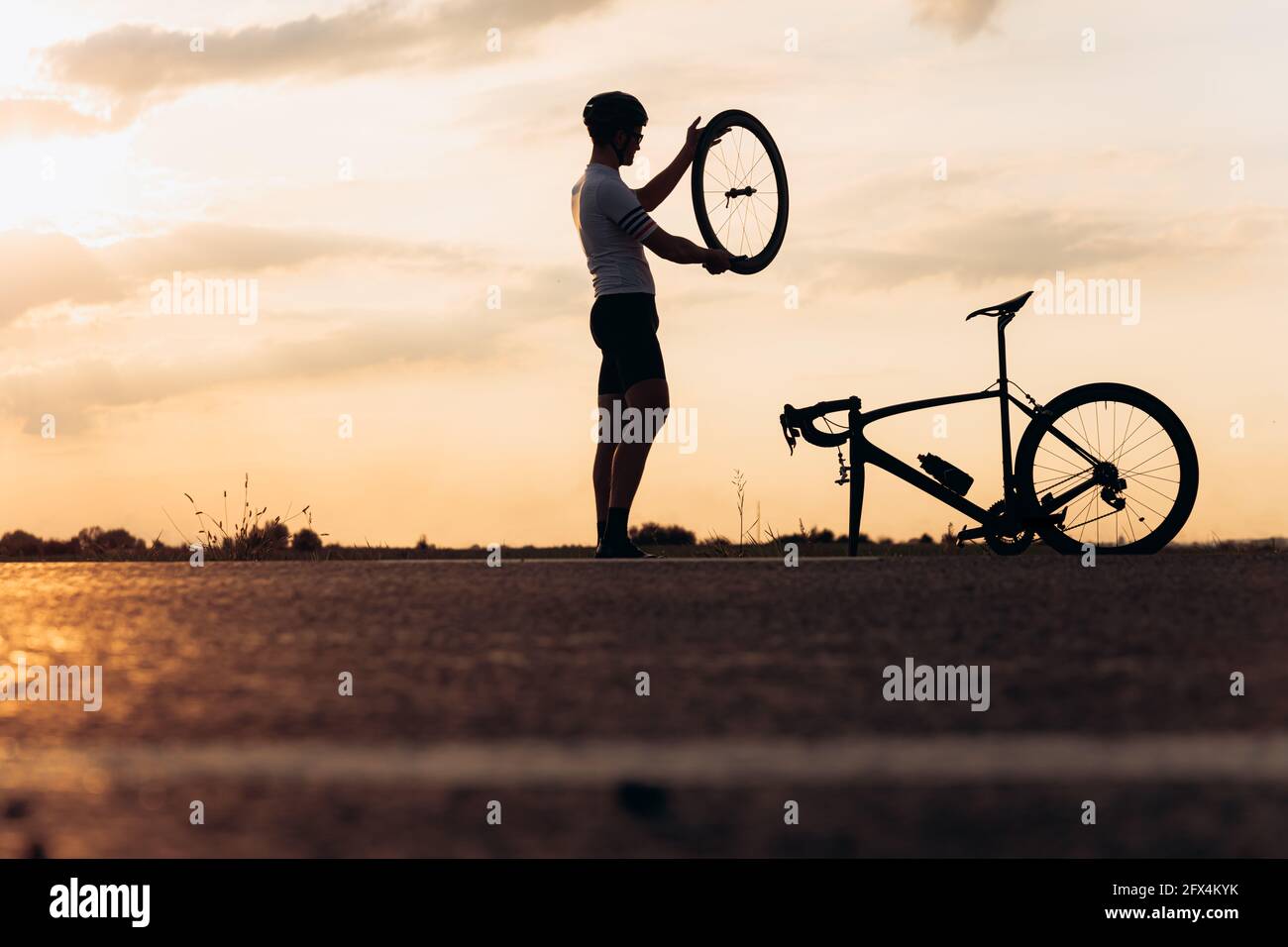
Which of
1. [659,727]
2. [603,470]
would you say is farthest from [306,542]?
[659,727]

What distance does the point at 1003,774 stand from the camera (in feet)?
9.36

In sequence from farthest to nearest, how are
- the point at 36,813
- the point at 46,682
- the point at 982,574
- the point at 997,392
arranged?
the point at 997,392, the point at 982,574, the point at 46,682, the point at 36,813

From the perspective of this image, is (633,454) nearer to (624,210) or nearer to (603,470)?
(603,470)

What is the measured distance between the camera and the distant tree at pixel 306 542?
10.2 metres

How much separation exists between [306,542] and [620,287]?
329 centimetres

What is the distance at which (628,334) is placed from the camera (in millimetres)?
8180

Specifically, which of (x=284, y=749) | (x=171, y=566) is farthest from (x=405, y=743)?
(x=171, y=566)

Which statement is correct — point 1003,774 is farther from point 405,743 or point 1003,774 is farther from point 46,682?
point 46,682

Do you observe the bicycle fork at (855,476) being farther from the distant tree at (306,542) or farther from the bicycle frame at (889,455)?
the distant tree at (306,542)

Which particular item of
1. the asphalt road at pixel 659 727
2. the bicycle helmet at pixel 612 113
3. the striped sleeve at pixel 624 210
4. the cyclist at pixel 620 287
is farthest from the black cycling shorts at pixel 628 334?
the asphalt road at pixel 659 727

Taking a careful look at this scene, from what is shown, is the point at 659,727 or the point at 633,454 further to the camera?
the point at 633,454

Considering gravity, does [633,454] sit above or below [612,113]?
below
